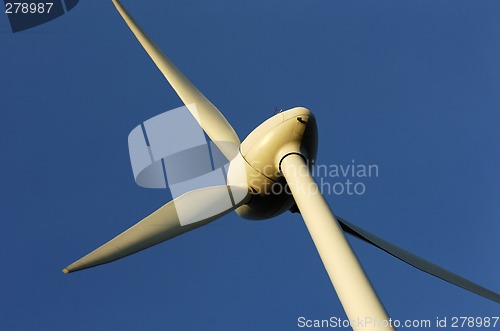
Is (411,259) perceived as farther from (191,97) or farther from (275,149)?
(191,97)

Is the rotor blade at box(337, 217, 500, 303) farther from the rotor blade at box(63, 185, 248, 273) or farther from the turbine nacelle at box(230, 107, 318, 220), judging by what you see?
the rotor blade at box(63, 185, 248, 273)

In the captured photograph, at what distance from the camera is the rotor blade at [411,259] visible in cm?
1405

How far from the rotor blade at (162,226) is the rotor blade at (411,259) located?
13.2 feet

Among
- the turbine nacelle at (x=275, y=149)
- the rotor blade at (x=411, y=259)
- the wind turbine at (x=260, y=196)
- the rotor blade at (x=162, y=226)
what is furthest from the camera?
the rotor blade at (x=411, y=259)

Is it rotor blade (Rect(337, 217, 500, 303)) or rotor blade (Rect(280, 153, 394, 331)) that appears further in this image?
rotor blade (Rect(337, 217, 500, 303))

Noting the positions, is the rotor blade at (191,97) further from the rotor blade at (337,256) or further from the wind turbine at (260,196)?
the rotor blade at (337,256)

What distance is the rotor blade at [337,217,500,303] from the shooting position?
46.1 ft

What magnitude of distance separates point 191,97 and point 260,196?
12.7 feet

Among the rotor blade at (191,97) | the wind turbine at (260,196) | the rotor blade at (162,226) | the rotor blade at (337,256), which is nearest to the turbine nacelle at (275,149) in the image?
the wind turbine at (260,196)

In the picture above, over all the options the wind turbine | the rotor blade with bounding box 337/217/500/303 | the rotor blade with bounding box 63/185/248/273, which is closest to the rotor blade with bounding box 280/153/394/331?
the wind turbine

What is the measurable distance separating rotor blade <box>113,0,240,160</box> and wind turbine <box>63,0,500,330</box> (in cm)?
3

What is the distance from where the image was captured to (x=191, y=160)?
12805mm

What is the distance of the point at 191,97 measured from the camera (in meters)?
15.0

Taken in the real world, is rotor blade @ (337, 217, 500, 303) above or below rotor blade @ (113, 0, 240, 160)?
below
